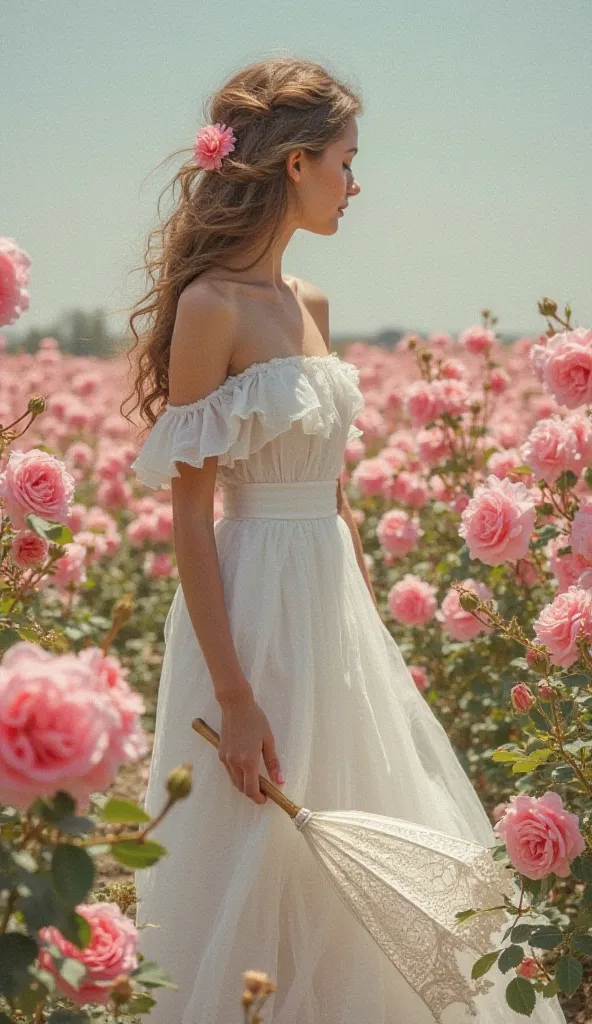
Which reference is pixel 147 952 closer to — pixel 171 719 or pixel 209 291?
pixel 171 719

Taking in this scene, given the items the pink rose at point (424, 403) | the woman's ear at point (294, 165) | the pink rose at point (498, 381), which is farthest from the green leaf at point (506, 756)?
the pink rose at point (498, 381)

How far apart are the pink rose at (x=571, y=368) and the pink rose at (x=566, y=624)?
1.80 feet

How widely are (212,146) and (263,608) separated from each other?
961mm

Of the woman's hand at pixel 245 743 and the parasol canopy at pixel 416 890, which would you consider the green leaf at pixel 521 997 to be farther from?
the woman's hand at pixel 245 743

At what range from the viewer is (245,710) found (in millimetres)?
2051

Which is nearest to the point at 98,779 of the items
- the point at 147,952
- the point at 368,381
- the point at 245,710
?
the point at 245,710

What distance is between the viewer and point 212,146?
2.26 m

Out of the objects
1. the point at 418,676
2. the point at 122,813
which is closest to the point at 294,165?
the point at 122,813

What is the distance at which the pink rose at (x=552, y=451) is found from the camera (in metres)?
2.45

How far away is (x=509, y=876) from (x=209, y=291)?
125 cm

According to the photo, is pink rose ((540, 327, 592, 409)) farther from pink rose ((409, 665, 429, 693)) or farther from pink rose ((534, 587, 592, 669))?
pink rose ((409, 665, 429, 693))

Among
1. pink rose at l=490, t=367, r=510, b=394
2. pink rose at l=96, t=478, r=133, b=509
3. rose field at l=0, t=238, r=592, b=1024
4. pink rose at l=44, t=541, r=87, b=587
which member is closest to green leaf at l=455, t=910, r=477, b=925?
rose field at l=0, t=238, r=592, b=1024

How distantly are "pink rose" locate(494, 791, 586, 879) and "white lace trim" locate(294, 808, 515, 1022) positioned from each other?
0.21m

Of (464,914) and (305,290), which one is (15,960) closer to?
(464,914)
